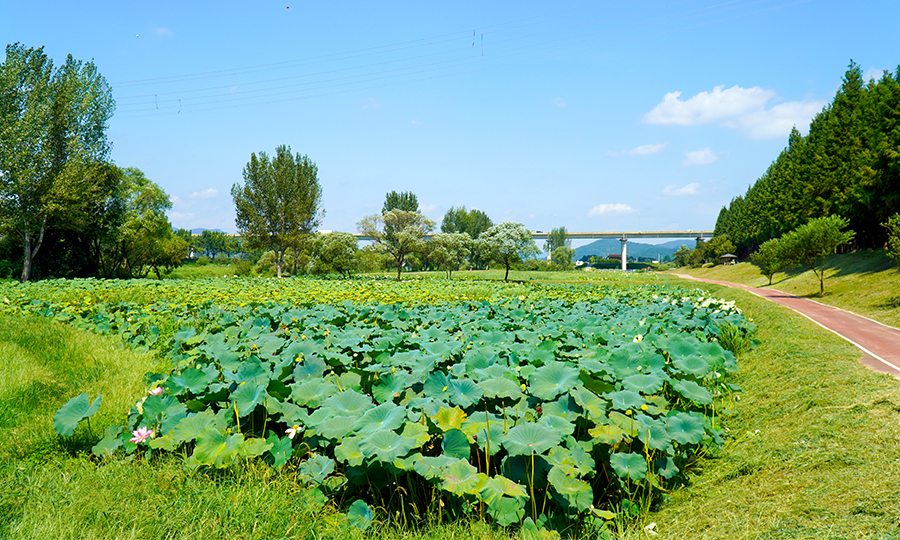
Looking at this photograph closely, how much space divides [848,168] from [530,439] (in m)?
40.7

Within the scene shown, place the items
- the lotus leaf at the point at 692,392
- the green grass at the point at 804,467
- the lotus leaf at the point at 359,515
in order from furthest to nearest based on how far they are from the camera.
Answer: the lotus leaf at the point at 692,392, the green grass at the point at 804,467, the lotus leaf at the point at 359,515

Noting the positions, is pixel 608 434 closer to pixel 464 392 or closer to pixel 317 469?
pixel 464 392

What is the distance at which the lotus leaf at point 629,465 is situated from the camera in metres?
3.22

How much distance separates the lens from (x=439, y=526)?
2.99 metres

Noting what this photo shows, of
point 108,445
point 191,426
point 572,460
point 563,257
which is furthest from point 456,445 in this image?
point 563,257

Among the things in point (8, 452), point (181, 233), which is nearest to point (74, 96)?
point (8, 452)

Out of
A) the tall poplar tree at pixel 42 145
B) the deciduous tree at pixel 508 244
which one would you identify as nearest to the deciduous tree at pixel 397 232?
the deciduous tree at pixel 508 244

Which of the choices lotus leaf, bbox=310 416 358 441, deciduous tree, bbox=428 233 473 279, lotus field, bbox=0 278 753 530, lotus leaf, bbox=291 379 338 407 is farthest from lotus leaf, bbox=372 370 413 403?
deciduous tree, bbox=428 233 473 279

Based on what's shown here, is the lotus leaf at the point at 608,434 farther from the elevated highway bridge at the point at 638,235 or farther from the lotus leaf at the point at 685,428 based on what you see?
the elevated highway bridge at the point at 638,235

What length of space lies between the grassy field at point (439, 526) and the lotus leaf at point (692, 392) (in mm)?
646

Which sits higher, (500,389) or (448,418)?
(500,389)

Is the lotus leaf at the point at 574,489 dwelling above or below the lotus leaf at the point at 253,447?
below

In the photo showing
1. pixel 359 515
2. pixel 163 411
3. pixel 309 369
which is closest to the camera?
pixel 359 515

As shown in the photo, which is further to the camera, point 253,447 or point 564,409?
point 564,409
